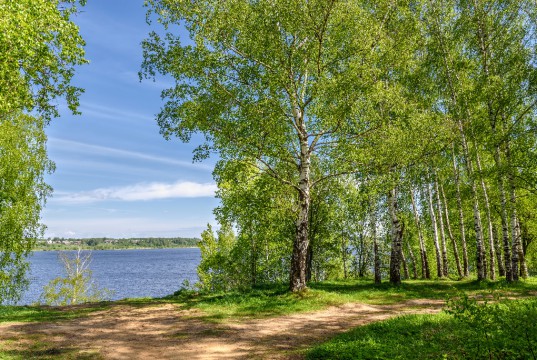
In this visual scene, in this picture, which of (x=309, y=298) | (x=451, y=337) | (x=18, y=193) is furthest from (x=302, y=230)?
(x=18, y=193)

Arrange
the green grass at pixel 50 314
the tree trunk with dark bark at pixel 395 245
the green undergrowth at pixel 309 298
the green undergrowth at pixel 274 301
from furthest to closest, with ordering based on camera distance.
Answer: the tree trunk with dark bark at pixel 395 245
the green undergrowth at pixel 309 298
the green undergrowth at pixel 274 301
the green grass at pixel 50 314

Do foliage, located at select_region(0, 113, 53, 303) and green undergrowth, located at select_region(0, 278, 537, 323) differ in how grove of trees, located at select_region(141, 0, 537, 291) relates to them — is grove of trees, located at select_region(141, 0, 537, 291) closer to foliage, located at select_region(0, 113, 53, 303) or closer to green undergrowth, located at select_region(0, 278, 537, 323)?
green undergrowth, located at select_region(0, 278, 537, 323)

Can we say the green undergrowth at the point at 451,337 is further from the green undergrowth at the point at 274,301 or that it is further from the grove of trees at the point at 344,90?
the grove of trees at the point at 344,90

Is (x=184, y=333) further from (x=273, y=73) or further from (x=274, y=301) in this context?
(x=273, y=73)

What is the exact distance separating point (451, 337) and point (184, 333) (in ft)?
29.1

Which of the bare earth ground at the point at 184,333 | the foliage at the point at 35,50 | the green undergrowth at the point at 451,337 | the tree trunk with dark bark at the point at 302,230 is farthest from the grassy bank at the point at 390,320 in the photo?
the foliage at the point at 35,50

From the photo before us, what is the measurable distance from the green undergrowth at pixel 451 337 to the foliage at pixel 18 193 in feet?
88.6

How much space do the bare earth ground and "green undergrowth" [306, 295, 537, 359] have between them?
5.48 feet

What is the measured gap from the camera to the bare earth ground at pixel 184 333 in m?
10.9

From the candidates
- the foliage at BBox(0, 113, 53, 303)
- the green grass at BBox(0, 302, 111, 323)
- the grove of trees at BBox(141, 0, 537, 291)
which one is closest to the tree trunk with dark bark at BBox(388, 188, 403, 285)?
the grove of trees at BBox(141, 0, 537, 291)

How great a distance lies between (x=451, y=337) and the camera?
9.34m

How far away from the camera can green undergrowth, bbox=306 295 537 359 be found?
23.8 ft

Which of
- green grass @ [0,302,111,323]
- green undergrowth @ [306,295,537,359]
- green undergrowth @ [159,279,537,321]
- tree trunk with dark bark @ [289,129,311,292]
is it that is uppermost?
tree trunk with dark bark @ [289,129,311,292]

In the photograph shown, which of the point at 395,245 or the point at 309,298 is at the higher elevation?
the point at 395,245
